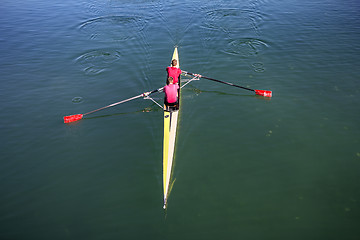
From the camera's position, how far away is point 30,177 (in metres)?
8.91

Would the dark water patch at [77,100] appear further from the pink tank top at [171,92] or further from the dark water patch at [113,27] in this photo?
the dark water patch at [113,27]

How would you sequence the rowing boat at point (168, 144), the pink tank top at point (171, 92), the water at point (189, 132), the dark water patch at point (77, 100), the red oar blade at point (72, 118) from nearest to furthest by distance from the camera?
the water at point (189, 132) < the rowing boat at point (168, 144) < the pink tank top at point (171, 92) < the red oar blade at point (72, 118) < the dark water patch at point (77, 100)

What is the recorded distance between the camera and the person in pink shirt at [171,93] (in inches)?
401

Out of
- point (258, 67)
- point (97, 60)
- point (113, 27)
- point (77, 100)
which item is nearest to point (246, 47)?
point (258, 67)

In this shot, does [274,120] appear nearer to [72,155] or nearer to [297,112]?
[297,112]

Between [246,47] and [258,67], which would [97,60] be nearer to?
[246,47]

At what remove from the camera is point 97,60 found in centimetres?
1515

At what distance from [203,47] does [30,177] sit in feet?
38.5

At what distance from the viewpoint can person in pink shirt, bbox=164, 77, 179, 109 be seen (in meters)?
10.2

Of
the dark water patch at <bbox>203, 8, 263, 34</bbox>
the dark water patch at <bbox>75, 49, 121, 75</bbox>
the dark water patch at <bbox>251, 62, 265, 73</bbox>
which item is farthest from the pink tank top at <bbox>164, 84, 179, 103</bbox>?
the dark water patch at <bbox>203, 8, 263, 34</bbox>

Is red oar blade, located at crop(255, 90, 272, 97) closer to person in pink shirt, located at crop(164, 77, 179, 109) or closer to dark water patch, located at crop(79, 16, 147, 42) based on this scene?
person in pink shirt, located at crop(164, 77, 179, 109)

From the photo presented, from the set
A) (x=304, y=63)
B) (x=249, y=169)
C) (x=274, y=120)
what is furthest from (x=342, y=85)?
(x=249, y=169)

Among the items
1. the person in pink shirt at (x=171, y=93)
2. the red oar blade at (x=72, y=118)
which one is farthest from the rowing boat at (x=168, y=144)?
the red oar blade at (x=72, y=118)

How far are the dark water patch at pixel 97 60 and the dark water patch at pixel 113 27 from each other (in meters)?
1.74
